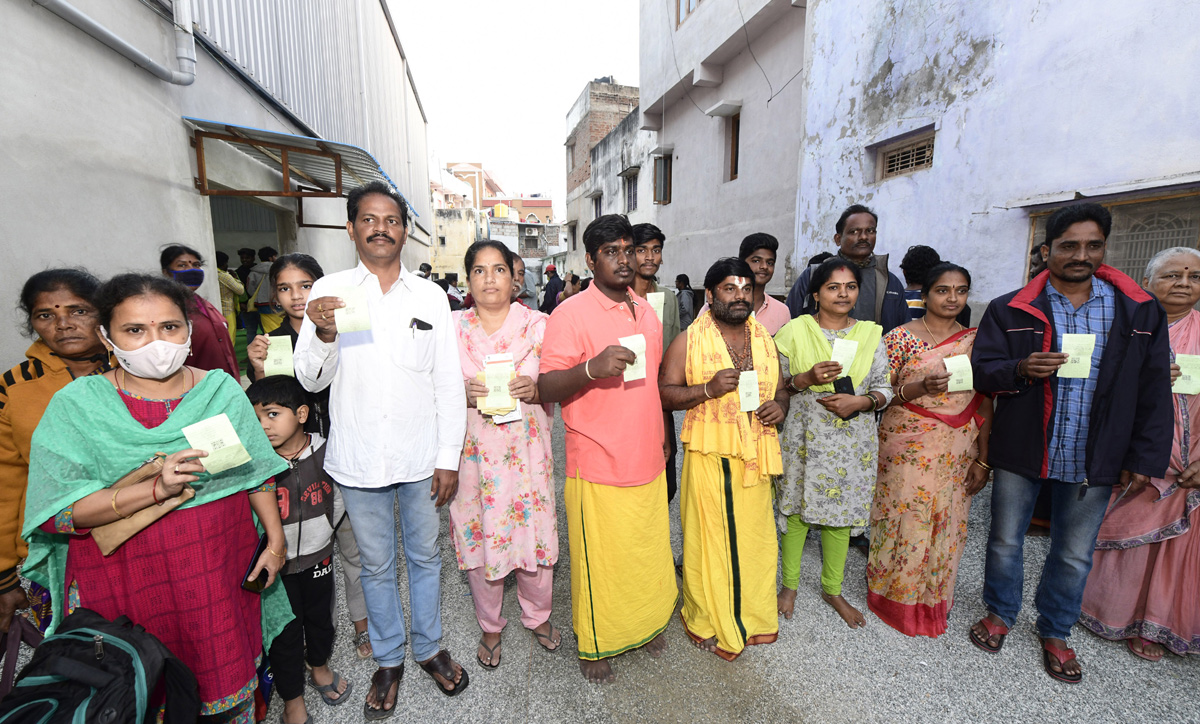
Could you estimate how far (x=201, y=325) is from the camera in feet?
9.32

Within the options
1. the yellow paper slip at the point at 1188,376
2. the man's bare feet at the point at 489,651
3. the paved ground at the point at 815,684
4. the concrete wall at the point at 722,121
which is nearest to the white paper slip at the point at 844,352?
the paved ground at the point at 815,684

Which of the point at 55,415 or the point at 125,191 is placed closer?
the point at 55,415

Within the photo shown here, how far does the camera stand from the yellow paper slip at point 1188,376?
252 centimetres

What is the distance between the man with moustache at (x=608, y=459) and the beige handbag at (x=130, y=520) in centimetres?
138

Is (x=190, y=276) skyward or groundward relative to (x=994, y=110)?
groundward

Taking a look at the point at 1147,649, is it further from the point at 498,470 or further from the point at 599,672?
the point at 498,470

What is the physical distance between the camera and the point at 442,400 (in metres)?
2.30

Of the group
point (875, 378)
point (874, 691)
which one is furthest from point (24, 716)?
point (875, 378)

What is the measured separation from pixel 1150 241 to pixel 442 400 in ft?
19.1

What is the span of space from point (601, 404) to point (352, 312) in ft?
3.63

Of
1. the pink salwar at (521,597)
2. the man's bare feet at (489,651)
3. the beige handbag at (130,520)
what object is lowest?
the man's bare feet at (489,651)

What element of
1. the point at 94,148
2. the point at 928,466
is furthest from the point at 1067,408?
the point at 94,148

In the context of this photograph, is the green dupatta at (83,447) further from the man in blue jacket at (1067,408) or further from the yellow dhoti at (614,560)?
the man in blue jacket at (1067,408)

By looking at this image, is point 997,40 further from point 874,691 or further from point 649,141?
point 649,141
